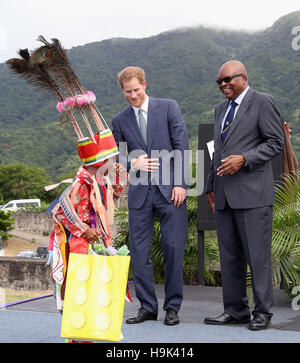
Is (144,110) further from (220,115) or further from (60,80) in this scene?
(60,80)

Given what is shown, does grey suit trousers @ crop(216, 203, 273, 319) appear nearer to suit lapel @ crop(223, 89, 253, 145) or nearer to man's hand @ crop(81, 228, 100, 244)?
suit lapel @ crop(223, 89, 253, 145)

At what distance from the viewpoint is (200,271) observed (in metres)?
7.33

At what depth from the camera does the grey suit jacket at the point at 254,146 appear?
455cm

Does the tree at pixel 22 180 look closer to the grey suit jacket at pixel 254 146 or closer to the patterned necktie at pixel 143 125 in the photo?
the patterned necktie at pixel 143 125

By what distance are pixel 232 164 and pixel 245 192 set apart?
0.76 ft

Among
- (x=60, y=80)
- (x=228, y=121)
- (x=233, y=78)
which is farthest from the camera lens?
(x=228, y=121)

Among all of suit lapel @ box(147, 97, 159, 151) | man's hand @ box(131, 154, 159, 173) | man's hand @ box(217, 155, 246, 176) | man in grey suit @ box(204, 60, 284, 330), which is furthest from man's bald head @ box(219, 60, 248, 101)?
man's hand @ box(131, 154, 159, 173)

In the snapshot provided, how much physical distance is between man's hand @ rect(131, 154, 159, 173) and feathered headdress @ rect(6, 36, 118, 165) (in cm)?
70

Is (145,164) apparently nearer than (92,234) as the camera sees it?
No

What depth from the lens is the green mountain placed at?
71375mm

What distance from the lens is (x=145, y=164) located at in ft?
16.2

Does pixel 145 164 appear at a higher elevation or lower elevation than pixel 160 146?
lower

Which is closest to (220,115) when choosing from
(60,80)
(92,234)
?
(60,80)
